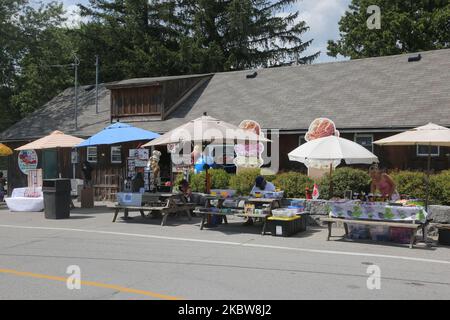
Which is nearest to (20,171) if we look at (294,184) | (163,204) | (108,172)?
(108,172)

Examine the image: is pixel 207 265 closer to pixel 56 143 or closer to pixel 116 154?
pixel 56 143

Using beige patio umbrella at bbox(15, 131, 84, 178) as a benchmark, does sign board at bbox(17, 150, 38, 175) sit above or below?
below

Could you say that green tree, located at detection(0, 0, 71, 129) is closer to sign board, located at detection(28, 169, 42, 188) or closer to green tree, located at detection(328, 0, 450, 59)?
sign board, located at detection(28, 169, 42, 188)

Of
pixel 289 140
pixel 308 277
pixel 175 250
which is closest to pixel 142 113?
pixel 289 140

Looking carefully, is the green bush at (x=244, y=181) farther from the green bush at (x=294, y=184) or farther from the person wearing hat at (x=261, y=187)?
the person wearing hat at (x=261, y=187)

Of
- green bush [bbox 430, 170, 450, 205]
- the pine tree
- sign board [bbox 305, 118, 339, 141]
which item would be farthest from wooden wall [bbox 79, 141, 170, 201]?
the pine tree

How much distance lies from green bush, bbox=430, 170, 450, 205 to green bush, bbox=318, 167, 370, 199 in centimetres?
205

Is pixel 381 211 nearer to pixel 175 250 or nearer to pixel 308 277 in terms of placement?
pixel 308 277

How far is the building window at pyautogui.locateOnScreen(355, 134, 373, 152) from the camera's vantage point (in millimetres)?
17328

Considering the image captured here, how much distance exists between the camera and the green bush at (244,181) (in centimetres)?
1528

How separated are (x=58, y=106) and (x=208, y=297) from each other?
25127mm

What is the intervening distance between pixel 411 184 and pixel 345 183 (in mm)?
1803

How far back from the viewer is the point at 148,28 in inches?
1577

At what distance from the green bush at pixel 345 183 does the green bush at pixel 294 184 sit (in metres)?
0.41
